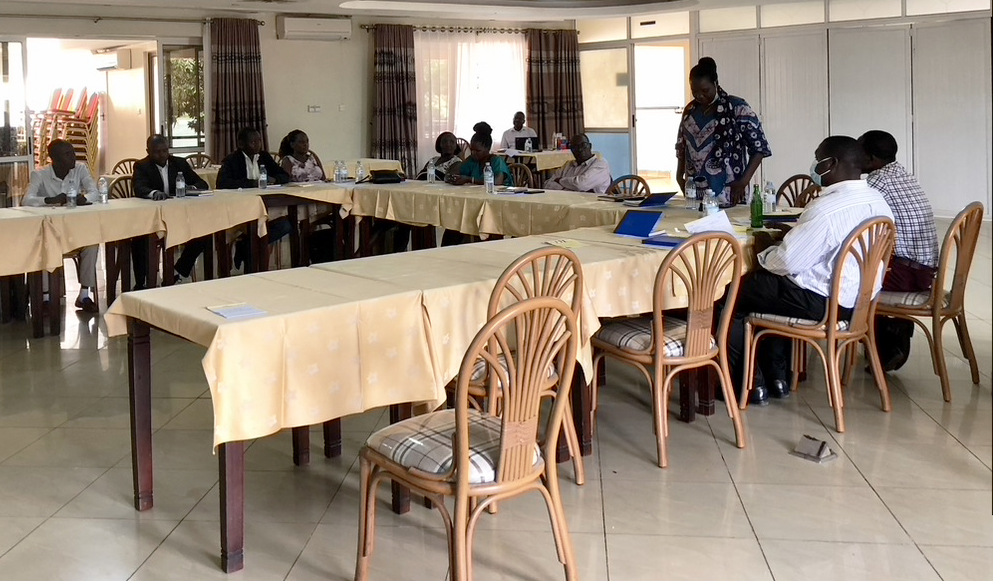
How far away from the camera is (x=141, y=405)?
2.88 meters

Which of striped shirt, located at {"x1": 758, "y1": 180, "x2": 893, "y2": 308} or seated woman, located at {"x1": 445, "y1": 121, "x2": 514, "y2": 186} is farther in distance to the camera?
seated woman, located at {"x1": 445, "y1": 121, "x2": 514, "y2": 186}

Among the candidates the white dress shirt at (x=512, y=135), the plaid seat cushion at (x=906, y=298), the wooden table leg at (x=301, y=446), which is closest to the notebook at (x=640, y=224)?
the plaid seat cushion at (x=906, y=298)

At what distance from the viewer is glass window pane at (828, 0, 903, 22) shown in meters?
9.80

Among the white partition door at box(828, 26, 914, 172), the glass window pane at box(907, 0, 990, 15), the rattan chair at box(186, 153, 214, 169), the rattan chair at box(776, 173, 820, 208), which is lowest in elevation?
the rattan chair at box(776, 173, 820, 208)

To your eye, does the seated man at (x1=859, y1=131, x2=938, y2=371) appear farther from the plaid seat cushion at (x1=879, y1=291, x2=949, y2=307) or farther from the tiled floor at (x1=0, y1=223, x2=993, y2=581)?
the tiled floor at (x1=0, y1=223, x2=993, y2=581)

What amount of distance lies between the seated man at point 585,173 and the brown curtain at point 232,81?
4.62 meters

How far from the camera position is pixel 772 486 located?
3102 mm

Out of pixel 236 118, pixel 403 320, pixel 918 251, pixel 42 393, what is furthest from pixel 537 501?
pixel 236 118

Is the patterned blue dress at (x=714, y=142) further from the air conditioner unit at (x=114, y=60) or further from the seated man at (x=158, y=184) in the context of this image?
the air conditioner unit at (x=114, y=60)

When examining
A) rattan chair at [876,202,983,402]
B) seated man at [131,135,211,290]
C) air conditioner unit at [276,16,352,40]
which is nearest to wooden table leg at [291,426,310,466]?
rattan chair at [876,202,983,402]

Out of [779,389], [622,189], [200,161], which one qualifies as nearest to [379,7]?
[200,161]

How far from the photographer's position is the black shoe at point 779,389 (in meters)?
4.03

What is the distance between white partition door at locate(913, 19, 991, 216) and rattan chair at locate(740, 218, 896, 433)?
649 cm

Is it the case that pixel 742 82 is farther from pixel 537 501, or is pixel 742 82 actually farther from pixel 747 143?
pixel 537 501
